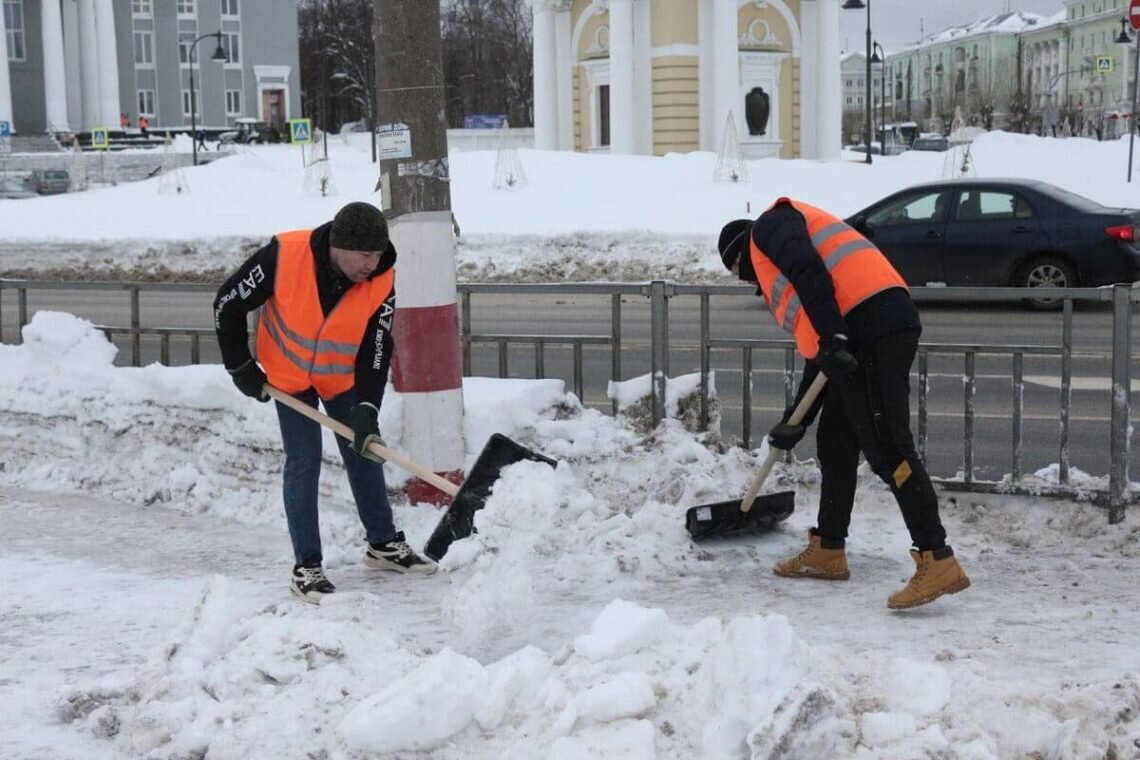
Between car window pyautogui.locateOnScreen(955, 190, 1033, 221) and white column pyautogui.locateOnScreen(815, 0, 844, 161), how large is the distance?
20.0 metres

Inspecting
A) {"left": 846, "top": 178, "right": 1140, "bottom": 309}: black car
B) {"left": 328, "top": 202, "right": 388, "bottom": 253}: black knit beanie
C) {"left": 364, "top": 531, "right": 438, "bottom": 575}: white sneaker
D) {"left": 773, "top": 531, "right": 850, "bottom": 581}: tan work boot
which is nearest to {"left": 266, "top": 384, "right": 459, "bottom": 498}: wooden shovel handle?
{"left": 364, "top": 531, "right": 438, "bottom": 575}: white sneaker

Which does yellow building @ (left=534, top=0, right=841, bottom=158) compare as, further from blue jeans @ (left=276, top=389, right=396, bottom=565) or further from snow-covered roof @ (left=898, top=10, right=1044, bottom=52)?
snow-covered roof @ (left=898, top=10, right=1044, bottom=52)

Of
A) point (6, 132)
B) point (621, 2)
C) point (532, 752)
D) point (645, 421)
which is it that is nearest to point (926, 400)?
point (645, 421)

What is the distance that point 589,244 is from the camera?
22.0 metres

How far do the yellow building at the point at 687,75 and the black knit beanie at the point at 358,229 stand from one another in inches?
1123

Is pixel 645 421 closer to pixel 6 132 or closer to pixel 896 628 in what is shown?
pixel 896 628

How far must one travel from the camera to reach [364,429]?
5.48m

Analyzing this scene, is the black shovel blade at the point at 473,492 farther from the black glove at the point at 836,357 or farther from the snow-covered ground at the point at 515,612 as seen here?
the black glove at the point at 836,357

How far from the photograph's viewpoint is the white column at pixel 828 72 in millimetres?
34531

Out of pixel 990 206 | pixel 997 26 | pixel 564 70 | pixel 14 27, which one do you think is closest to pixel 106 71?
pixel 14 27

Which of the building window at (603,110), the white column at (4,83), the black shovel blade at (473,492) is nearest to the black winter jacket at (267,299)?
the black shovel blade at (473,492)

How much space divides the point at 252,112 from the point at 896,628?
72.1 meters

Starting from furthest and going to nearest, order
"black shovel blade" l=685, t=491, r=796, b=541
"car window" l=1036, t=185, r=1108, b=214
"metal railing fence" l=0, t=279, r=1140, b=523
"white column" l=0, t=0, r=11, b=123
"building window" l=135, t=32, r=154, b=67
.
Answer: "building window" l=135, t=32, r=154, b=67
"white column" l=0, t=0, r=11, b=123
"car window" l=1036, t=185, r=1108, b=214
"metal railing fence" l=0, t=279, r=1140, b=523
"black shovel blade" l=685, t=491, r=796, b=541

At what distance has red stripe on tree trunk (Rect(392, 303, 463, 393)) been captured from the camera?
641 cm
